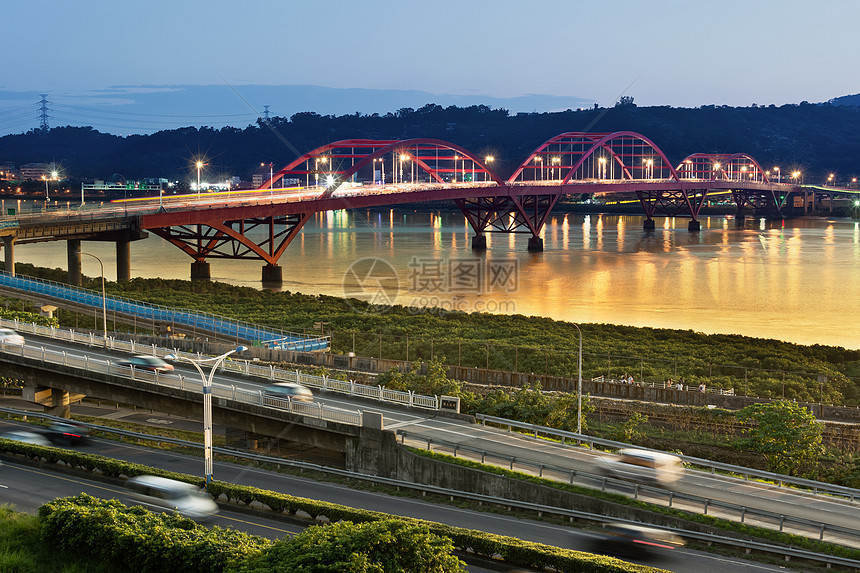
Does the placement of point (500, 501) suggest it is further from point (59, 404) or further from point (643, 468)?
point (59, 404)

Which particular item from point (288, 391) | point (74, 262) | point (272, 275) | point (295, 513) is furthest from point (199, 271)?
point (295, 513)

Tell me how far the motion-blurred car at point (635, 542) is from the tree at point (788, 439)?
29.1 feet

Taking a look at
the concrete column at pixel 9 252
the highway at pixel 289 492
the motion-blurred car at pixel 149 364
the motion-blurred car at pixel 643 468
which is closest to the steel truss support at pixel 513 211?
the concrete column at pixel 9 252

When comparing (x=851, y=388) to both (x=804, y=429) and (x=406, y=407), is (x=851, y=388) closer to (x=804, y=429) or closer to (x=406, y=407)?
(x=804, y=429)

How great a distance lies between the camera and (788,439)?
95.9ft

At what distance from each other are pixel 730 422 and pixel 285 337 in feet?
81.7

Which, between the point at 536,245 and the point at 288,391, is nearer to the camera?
the point at 288,391

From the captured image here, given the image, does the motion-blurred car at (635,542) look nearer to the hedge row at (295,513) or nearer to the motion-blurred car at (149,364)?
the hedge row at (295,513)

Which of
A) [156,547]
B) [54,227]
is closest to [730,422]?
[156,547]

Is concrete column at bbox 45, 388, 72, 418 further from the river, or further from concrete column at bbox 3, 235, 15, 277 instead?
the river

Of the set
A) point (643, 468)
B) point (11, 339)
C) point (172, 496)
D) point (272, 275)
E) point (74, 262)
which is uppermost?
point (74, 262)

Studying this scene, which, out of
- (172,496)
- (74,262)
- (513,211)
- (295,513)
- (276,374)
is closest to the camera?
(295,513)

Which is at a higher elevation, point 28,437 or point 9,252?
point 9,252

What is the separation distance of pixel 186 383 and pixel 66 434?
444 cm
